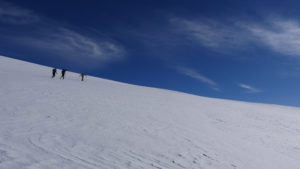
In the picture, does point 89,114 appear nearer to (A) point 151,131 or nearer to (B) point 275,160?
(A) point 151,131

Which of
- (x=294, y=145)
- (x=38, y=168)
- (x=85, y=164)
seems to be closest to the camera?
(x=38, y=168)

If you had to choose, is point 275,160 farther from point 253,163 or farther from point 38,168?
point 38,168

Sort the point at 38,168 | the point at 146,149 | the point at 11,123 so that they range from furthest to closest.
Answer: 1. the point at 11,123
2. the point at 146,149
3. the point at 38,168

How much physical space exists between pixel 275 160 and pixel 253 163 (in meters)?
1.20

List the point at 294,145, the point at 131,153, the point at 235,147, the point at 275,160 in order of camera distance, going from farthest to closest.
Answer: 1. the point at 294,145
2. the point at 235,147
3. the point at 275,160
4. the point at 131,153

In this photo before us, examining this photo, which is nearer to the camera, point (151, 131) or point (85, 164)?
point (85, 164)

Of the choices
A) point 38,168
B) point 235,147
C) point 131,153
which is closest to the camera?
point 38,168

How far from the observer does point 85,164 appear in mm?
4070

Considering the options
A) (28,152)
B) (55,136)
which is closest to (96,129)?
(55,136)

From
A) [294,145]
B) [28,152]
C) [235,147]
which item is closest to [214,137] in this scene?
[235,147]

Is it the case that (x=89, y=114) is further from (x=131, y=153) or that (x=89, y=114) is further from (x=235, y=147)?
(x=235, y=147)

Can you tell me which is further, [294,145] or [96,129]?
[294,145]

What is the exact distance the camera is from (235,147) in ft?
24.0

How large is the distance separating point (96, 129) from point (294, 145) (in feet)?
25.9
